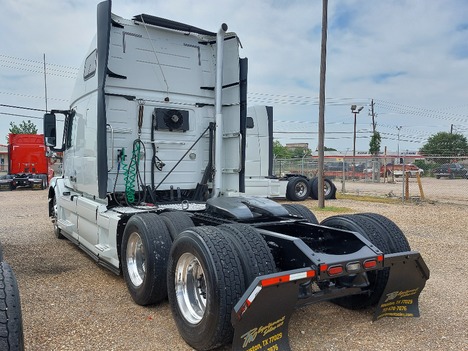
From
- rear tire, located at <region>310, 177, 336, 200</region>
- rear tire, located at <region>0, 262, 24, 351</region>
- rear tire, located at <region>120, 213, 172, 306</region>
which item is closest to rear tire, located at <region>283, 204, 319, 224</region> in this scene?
rear tire, located at <region>120, 213, 172, 306</region>

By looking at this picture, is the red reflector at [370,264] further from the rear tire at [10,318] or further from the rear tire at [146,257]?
the rear tire at [10,318]

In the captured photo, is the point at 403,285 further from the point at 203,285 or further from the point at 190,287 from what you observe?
the point at 190,287

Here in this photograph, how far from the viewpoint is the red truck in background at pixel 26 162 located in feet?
78.0

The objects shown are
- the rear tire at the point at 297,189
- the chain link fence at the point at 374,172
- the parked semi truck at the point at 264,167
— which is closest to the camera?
the parked semi truck at the point at 264,167

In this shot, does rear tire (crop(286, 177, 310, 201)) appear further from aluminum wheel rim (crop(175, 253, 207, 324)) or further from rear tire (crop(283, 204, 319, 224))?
aluminum wheel rim (crop(175, 253, 207, 324))

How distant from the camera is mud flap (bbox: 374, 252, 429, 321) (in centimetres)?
374

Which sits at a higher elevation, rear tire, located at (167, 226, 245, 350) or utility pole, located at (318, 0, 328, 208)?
utility pole, located at (318, 0, 328, 208)

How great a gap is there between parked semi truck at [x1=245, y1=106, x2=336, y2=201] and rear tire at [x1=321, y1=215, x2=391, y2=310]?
7.64m

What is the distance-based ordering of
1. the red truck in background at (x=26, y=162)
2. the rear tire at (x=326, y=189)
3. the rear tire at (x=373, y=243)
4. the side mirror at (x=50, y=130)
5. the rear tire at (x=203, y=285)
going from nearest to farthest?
1. the rear tire at (x=203, y=285)
2. the rear tire at (x=373, y=243)
3. the side mirror at (x=50, y=130)
4. the rear tire at (x=326, y=189)
5. the red truck in background at (x=26, y=162)

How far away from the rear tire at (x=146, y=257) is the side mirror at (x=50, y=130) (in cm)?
377

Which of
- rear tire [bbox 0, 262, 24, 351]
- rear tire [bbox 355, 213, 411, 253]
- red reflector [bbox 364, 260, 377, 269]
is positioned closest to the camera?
rear tire [bbox 0, 262, 24, 351]

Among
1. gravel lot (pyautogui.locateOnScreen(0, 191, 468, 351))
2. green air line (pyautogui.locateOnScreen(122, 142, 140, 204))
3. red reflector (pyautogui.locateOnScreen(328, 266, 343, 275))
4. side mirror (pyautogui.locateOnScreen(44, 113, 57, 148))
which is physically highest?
side mirror (pyautogui.locateOnScreen(44, 113, 57, 148))

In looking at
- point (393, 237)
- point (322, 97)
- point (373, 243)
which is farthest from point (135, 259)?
point (322, 97)

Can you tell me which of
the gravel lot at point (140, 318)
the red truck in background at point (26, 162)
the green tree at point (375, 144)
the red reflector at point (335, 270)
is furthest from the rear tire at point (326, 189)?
the green tree at point (375, 144)
